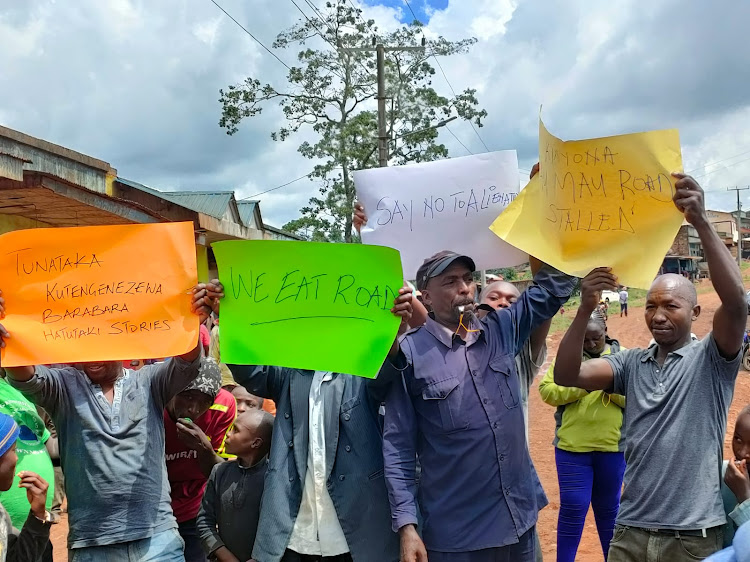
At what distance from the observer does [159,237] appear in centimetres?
301

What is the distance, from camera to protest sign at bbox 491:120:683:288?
2.81 m

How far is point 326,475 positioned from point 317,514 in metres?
0.16

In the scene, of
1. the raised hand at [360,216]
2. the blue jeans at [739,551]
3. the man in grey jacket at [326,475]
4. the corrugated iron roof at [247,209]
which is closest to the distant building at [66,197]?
the raised hand at [360,216]

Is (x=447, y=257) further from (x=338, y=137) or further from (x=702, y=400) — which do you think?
(x=338, y=137)

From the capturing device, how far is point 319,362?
9.25ft

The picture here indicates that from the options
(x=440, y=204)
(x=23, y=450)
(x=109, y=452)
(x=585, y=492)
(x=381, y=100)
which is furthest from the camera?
(x=381, y=100)

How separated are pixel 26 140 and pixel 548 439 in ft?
27.7

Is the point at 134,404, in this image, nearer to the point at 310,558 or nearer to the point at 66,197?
the point at 310,558

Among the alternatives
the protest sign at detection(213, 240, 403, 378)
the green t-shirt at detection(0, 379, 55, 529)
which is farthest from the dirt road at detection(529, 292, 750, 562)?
the green t-shirt at detection(0, 379, 55, 529)

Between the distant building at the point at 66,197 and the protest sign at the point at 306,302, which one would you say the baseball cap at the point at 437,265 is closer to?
the protest sign at the point at 306,302

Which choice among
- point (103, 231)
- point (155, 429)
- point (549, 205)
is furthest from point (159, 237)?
point (549, 205)

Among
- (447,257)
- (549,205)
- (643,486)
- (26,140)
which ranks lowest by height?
(643,486)

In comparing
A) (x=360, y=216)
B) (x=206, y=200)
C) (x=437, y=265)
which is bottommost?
(x=437, y=265)

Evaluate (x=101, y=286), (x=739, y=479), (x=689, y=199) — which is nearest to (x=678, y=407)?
(x=739, y=479)
